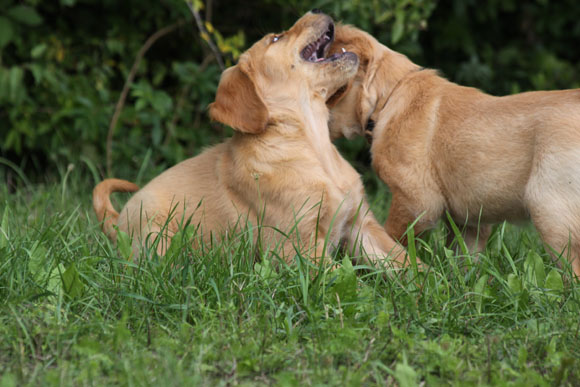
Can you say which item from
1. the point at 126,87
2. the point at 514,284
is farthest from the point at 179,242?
the point at 126,87

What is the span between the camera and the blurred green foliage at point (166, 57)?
5.37 meters

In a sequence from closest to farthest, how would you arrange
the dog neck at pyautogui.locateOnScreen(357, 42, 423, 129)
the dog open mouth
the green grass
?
the green grass, the dog open mouth, the dog neck at pyautogui.locateOnScreen(357, 42, 423, 129)

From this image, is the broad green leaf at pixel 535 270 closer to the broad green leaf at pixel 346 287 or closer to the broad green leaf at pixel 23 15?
the broad green leaf at pixel 346 287

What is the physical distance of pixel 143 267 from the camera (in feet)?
9.21

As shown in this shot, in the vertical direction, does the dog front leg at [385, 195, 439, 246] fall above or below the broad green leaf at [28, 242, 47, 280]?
below

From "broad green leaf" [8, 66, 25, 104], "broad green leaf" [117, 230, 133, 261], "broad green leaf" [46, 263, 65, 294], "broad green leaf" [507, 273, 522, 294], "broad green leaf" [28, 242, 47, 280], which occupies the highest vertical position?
"broad green leaf" [8, 66, 25, 104]

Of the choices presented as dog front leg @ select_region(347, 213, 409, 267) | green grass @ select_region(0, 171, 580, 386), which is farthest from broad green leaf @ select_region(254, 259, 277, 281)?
dog front leg @ select_region(347, 213, 409, 267)

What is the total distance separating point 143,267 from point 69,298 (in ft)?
1.05

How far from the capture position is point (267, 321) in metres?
2.43

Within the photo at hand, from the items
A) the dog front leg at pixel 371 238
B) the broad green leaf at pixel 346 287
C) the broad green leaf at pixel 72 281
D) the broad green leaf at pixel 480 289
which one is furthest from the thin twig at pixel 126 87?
the broad green leaf at pixel 480 289

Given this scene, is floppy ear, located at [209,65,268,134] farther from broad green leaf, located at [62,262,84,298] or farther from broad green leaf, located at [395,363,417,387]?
broad green leaf, located at [395,363,417,387]

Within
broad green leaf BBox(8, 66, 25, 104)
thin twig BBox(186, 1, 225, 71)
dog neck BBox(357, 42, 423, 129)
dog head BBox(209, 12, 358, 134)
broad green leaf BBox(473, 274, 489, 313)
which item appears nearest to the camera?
broad green leaf BBox(473, 274, 489, 313)

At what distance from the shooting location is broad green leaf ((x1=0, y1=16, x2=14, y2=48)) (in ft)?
16.6

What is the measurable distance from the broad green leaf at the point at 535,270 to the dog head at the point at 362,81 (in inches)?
52.8
